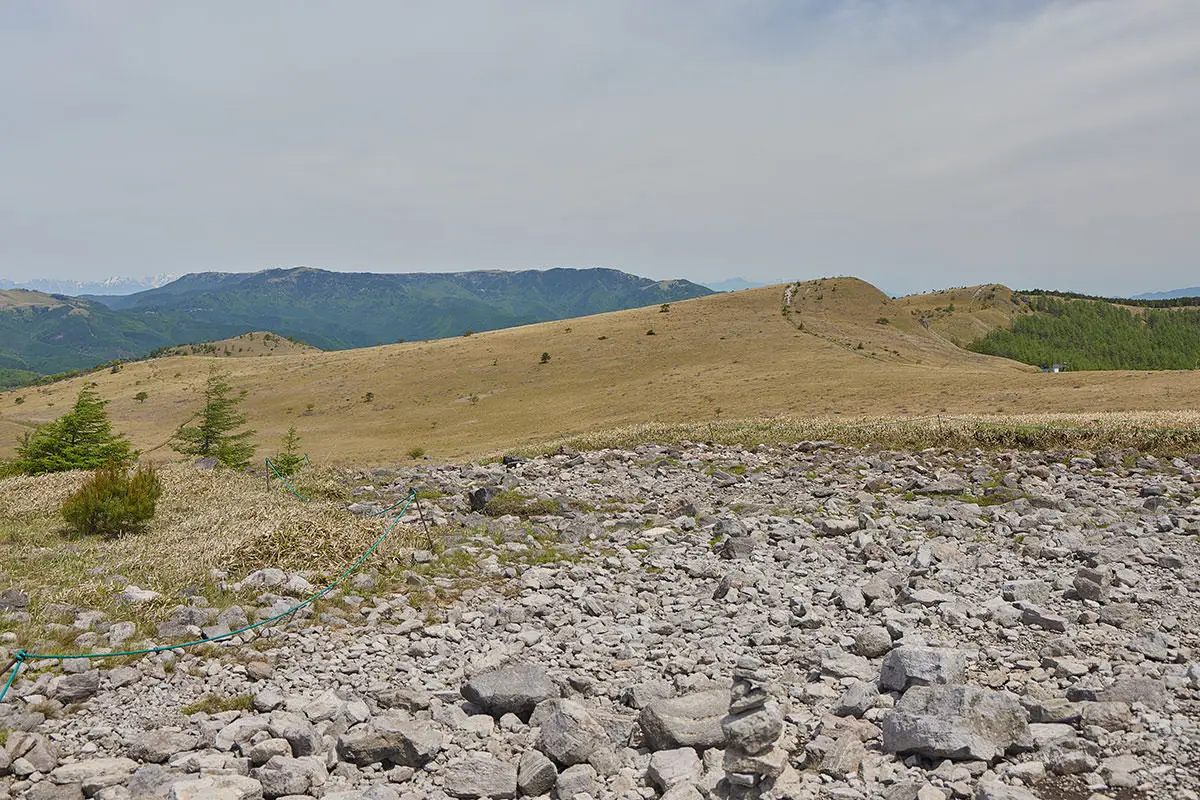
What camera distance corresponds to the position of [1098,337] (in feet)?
516

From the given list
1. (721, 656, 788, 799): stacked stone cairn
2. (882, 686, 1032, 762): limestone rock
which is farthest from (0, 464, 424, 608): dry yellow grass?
(882, 686, 1032, 762): limestone rock

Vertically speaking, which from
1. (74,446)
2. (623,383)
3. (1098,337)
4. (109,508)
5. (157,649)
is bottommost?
(157,649)

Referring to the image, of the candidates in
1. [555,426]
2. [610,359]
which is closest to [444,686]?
[555,426]

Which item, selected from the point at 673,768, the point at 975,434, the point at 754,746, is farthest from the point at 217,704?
the point at 975,434

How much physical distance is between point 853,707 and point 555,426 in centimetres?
3591

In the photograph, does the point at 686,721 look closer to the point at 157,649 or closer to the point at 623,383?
the point at 157,649

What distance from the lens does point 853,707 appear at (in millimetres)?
6402

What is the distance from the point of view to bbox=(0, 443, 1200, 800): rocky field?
553 centimetres

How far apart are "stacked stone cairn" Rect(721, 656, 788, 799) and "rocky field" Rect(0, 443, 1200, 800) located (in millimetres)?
21

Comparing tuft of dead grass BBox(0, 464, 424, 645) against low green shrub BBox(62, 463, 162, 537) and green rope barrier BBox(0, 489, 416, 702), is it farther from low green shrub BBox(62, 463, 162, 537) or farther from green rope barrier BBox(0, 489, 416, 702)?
green rope barrier BBox(0, 489, 416, 702)

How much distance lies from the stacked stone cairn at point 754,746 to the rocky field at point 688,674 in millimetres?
21

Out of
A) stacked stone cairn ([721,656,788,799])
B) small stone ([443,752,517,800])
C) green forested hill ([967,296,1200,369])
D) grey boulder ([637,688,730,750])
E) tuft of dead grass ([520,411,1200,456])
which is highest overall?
green forested hill ([967,296,1200,369])

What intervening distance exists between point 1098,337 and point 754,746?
620 feet

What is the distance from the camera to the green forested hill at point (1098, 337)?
455 ft
